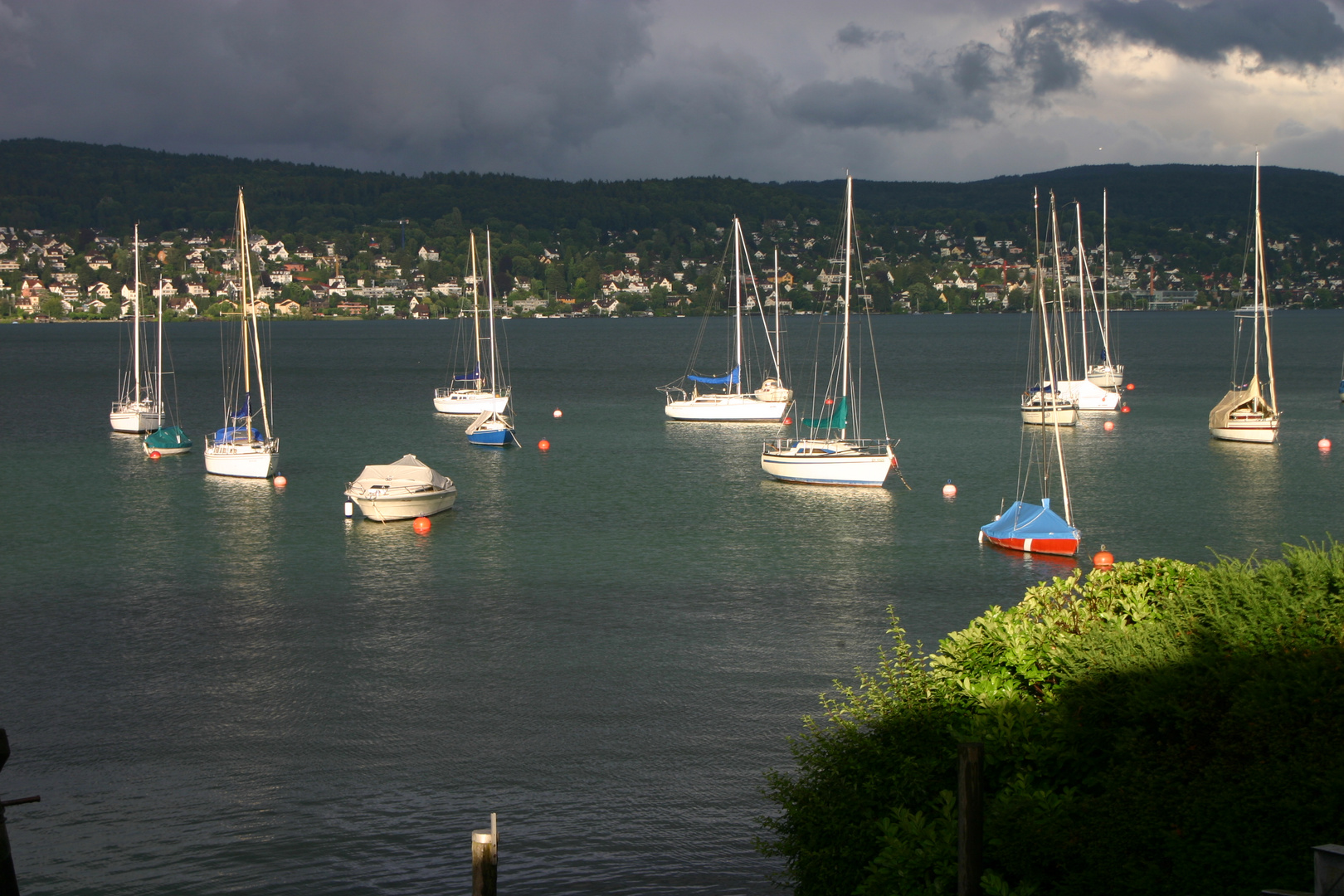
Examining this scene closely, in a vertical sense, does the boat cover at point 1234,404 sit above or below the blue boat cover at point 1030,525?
above

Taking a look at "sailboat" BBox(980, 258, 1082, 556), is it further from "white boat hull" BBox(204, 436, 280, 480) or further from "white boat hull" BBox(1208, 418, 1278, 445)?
"white boat hull" BBox(204, 436, 280, 480)

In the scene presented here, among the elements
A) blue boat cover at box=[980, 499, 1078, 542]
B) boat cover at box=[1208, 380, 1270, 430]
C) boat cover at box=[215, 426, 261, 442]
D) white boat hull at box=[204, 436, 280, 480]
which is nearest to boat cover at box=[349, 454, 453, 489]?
white boat hull at box=[204, 436, 280, 480]

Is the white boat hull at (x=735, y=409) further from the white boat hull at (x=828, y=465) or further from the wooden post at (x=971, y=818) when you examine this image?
the wooden post at (x=971, y=818)

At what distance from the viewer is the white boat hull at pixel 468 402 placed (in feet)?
238

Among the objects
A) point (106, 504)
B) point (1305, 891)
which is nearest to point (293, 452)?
point (106, 504)

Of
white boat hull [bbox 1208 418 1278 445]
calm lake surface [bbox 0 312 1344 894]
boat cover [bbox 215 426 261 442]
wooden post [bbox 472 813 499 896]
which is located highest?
boat cover [bbox 215 426 261 442]

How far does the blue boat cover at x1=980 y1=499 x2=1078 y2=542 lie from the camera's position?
109 ft

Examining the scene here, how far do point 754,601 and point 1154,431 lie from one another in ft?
132

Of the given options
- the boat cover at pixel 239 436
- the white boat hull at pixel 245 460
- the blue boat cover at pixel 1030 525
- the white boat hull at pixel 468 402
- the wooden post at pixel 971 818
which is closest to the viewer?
the wooden post at pixel 971 818

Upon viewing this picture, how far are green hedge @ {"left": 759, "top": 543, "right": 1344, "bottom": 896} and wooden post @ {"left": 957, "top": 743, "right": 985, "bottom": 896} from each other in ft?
0.71

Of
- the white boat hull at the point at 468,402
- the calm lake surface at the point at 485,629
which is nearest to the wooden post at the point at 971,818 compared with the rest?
the calm lake surface at the point at 485,629

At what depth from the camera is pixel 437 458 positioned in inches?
2195

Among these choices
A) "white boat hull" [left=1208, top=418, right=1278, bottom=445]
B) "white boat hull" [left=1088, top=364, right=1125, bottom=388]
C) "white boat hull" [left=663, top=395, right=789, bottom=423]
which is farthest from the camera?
"white boat hull" [left=1088, top=364, right=1125, bottom=388]

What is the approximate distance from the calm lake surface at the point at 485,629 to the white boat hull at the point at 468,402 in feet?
27.6
